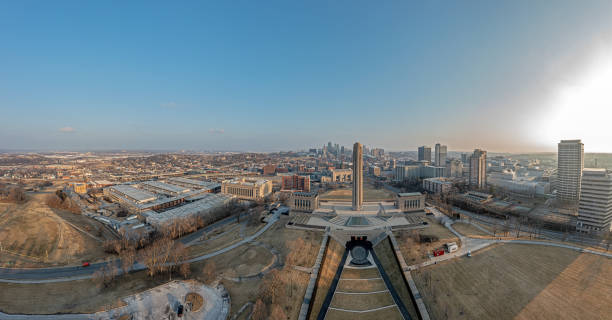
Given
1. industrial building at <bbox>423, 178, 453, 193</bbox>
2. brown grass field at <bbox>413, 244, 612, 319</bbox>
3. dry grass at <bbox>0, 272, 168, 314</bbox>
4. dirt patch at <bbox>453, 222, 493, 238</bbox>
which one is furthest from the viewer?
industrial building at <bbox>423, 178, 453, 193</bbox>

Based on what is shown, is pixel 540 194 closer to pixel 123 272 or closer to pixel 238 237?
pixel 238 237

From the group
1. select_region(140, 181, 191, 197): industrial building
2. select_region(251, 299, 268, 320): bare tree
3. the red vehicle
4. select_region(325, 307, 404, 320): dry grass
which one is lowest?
select_region(325, 307, 404, 320): dry grass

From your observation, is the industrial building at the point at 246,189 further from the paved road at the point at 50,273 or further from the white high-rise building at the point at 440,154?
the white high-rise building at the point at 440,154

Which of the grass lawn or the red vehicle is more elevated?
the red vehicle

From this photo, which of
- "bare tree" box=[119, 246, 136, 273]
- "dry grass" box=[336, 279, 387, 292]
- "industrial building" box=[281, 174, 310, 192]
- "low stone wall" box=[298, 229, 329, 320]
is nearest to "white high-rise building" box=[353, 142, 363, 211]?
"low stone wall" box=[298, 229, 329, 320]

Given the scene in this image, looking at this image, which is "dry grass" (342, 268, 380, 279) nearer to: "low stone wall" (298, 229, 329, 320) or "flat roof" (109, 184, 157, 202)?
"low stone wall" (298, 229, 329, 320)

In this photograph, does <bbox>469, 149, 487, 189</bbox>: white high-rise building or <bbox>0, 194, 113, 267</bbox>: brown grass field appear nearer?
<bbox>0, 194, 113, 267</bbox>: brown grass field

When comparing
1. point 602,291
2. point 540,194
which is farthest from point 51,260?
point 540,194
